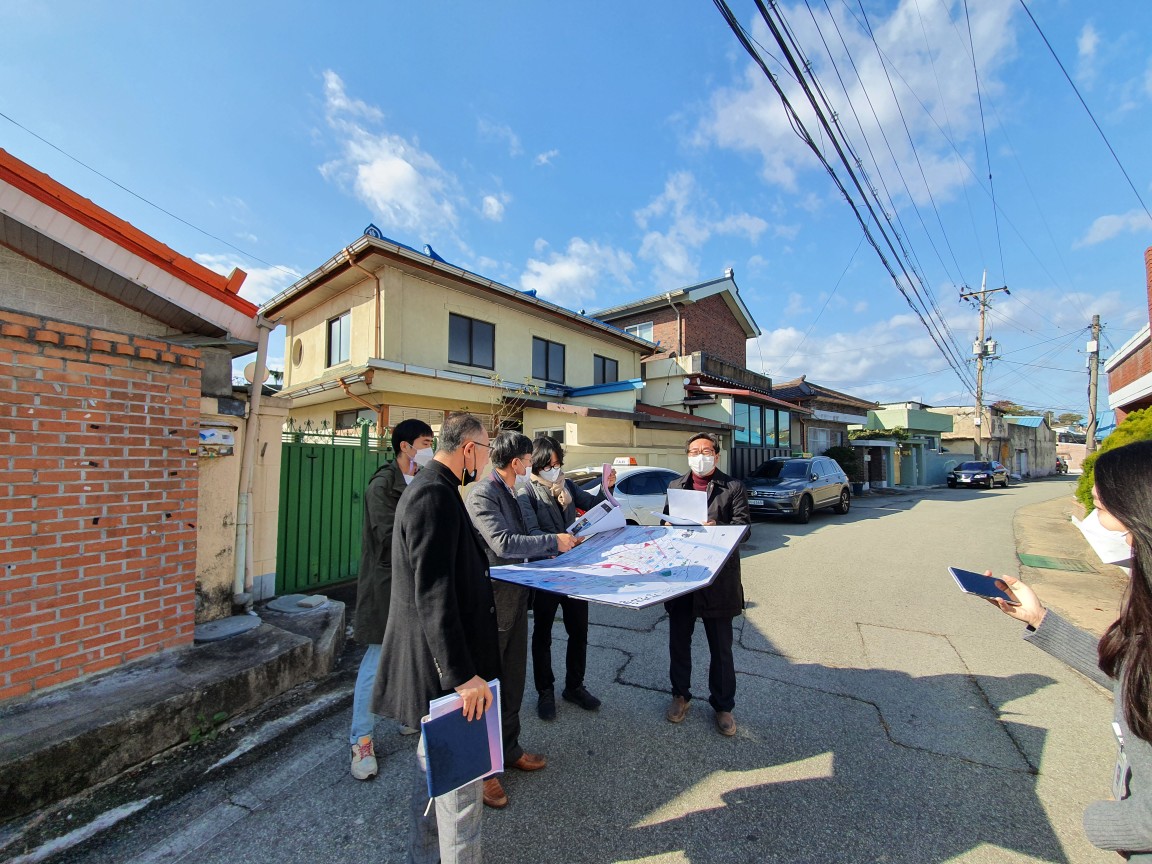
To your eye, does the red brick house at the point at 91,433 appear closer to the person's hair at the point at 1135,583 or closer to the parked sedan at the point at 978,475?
the person's hair at the point at 1135,583

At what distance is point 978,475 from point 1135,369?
20400 millimetres

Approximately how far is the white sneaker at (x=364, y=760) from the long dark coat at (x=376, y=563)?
0.49 meters

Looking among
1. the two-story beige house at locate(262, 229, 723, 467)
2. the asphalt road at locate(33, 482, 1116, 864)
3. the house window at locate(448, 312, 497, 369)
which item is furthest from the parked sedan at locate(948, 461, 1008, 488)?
the asphalt road at locate(33, 482, 1116, 864)

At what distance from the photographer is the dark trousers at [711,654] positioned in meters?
3.03

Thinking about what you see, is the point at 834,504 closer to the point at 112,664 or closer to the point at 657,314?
the point at 657,314

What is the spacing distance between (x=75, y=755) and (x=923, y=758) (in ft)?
14.6

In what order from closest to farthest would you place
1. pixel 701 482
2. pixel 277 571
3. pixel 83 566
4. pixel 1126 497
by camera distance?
pixel 1126 497, pixel 83 566, pixel 701 482, pixel 277 571

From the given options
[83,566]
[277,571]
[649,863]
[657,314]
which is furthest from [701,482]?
[657,314]

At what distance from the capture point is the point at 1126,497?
4.40 ft

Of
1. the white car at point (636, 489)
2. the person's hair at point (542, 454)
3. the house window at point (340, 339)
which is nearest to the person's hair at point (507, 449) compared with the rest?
the person's hair at point (542, 454)

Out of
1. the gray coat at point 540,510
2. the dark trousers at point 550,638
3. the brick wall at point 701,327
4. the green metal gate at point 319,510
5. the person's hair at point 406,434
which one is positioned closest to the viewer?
the person's hair at point 406,434

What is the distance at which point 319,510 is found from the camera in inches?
227

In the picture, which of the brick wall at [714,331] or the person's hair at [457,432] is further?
the brick wall at [714,331]

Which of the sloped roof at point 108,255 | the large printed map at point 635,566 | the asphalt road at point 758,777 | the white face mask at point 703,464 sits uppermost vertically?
the sloped roof at point 108,255
